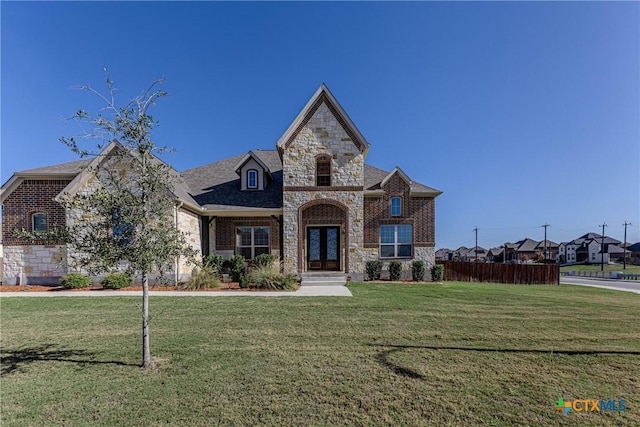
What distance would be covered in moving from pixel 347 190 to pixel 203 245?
841cm

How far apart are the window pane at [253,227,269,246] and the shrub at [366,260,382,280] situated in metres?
5.80

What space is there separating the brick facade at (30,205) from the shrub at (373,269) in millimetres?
15176

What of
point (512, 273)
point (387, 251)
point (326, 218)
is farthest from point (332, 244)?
point (512, 273)

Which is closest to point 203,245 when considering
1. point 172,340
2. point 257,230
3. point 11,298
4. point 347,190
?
point 257,230

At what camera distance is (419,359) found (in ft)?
17.4

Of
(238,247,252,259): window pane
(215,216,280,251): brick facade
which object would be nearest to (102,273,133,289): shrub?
(215,216,280,251): brick facade

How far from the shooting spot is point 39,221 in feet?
46.8

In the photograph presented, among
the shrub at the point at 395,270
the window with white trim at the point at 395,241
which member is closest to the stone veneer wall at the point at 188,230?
the window with white trim at the point at 395,241

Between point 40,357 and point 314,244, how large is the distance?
12.1 metres

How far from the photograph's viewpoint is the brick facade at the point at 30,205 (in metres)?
14.0

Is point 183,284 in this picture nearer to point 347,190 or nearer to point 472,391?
point 347,190

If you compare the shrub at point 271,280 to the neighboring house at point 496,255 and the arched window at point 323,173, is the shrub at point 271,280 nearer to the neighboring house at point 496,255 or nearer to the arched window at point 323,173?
the arched window at point 323,173

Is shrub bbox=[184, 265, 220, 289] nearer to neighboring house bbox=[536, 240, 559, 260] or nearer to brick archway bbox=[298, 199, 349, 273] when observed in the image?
brick archway bbox=[298, 199, 349, 273]

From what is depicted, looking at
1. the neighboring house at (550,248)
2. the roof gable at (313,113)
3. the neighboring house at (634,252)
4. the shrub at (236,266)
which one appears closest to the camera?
the shrub at (236,266)
